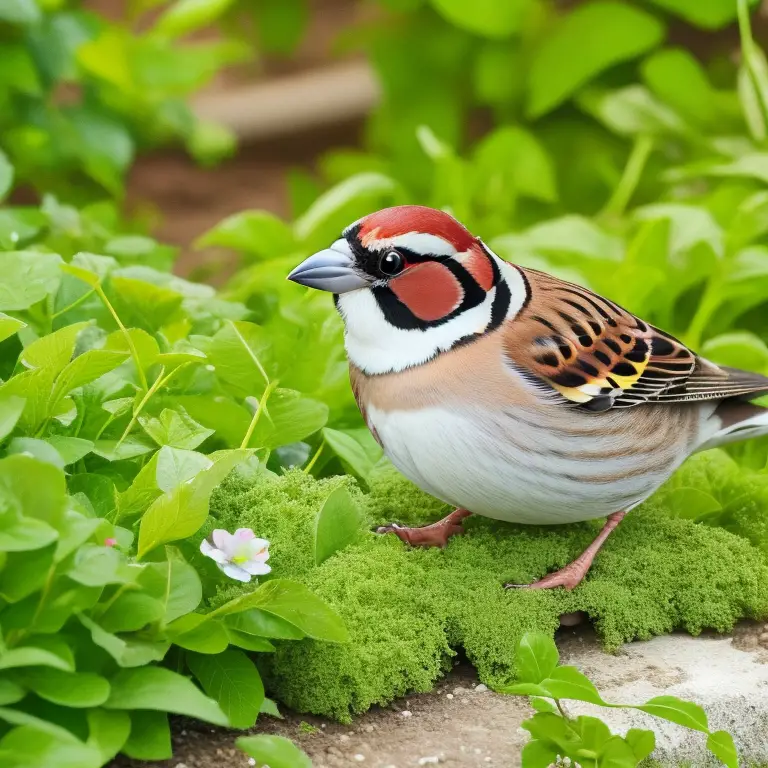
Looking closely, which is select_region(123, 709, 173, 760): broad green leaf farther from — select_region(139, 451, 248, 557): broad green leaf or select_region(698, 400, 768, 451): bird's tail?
select_region(698, 400, 768, 451): bird's tail

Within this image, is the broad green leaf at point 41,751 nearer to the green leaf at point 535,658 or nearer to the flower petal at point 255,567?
the flower petal at point 255,567

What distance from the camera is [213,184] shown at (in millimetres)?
7273

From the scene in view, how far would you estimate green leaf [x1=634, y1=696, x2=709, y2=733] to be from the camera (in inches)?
79.3

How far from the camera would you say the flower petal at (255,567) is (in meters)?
2.18

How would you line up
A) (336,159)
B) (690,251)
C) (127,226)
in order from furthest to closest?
(336,159)
(127,226)
(690,251)

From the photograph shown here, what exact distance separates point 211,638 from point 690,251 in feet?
7.34

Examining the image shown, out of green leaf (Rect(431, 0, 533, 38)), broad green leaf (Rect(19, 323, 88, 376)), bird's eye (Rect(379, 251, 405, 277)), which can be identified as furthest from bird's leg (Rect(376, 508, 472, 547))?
green leaf (Rect(431, 0, 533, 38))

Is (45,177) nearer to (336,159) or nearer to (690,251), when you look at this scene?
(336,159)

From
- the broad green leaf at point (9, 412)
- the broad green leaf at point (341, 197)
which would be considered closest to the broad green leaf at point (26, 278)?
the broad green leaf at point (9, 412)

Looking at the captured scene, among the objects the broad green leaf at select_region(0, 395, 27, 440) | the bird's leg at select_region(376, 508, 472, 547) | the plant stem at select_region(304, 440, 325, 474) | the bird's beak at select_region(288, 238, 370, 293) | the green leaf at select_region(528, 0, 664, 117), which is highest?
the green leaf at select_region(528, 0, 664, 117)

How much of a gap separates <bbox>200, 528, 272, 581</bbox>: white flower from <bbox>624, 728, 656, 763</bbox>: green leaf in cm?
72

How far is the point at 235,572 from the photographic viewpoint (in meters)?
2.16

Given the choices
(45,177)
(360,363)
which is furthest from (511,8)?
(360,363)

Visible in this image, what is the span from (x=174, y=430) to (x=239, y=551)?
1.27 ft
